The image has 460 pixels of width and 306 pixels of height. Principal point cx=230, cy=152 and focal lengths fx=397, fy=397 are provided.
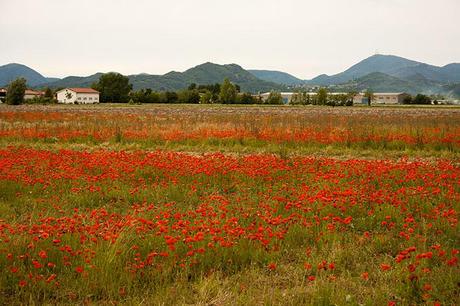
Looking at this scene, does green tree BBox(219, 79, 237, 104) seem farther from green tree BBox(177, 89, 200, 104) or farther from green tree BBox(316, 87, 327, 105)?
green tree BBox(316, 87, 327, 105)

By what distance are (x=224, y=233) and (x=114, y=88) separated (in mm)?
119794

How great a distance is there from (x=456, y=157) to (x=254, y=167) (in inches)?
332

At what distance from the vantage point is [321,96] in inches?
4117

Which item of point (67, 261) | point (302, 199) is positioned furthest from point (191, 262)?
point (302, 199)

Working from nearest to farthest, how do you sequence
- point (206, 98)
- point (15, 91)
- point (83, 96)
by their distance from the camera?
point (15, 91) < point (206, 98) < point (83, 96)

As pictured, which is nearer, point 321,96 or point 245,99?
point 245,99

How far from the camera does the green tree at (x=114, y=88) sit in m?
118

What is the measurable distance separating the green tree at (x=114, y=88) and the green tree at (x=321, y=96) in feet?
180

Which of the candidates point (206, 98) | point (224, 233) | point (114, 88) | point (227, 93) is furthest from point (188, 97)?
point (224, 233)

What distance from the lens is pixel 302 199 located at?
23.2 feet

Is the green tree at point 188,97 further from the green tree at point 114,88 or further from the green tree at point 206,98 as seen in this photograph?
the green tree at point 114,88

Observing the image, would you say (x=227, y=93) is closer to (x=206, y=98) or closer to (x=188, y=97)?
(x=206, y=98)

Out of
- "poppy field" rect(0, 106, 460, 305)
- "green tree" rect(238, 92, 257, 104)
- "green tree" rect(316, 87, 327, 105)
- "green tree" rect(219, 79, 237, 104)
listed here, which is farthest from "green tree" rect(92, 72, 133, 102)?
"poppy field" rect(0, 106, 460, 305)

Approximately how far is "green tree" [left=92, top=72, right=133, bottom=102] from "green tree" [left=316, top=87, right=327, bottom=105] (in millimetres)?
54743
